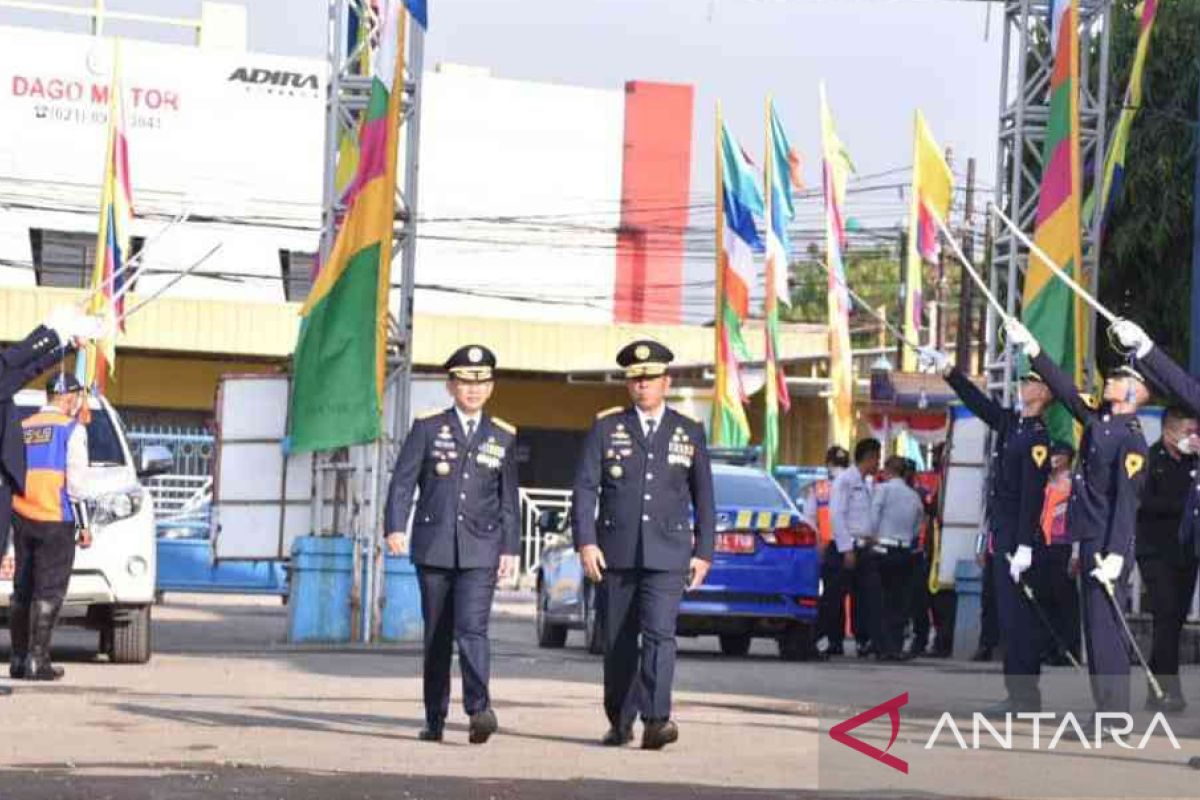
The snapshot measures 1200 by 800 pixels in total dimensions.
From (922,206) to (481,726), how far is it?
21347mm

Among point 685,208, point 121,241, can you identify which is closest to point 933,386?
point 121,241

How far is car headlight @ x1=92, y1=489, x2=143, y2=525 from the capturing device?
18047 millimetres

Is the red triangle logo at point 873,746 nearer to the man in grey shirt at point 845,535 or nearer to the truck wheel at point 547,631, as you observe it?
the man in grey shirt at point 845,535

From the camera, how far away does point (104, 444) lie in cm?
1862

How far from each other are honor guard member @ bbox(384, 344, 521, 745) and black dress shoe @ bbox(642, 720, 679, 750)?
0.72m

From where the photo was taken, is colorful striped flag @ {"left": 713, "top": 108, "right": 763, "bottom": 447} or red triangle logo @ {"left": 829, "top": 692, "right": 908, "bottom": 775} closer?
red triangle logo @ {"left": 829, "top": 692, "right": 908, "bottom": 775}

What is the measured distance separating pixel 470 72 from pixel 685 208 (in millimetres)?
5203

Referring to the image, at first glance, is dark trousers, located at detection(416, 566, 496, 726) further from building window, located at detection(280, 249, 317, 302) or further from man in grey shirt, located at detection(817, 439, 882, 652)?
building window, located at detection(280, 249, 317, 302)

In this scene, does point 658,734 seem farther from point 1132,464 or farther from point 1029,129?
point 1029,129

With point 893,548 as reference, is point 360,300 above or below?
above

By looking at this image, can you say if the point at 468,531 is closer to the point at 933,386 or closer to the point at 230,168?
the point at 933,386

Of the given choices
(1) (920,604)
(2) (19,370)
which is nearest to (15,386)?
(2) (19,370)

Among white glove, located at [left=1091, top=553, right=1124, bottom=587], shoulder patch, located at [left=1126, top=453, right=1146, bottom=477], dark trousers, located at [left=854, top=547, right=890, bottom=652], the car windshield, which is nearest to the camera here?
white glove, located at [left=1091, top=553, right=1124, bottom=587]
